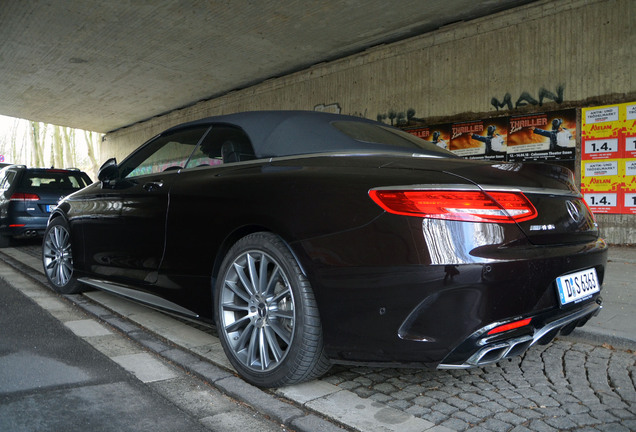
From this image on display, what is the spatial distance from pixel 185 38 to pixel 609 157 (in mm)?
9381

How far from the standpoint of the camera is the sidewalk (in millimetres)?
3383

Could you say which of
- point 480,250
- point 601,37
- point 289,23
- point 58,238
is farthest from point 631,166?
point 58,238

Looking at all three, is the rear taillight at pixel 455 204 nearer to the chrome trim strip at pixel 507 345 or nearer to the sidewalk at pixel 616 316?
the chrome trim strip at pixel 507 345

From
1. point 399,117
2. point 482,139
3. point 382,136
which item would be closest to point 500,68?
point 482,139

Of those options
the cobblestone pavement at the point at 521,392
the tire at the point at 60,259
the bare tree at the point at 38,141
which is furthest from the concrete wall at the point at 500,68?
the bare tree at the point at 38,141

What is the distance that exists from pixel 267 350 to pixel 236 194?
84 centimetres

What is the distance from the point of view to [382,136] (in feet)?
10.3

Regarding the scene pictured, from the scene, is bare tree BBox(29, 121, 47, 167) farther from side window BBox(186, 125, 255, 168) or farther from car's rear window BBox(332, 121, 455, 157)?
car's rear window BBox(332, 121, 455, 157)

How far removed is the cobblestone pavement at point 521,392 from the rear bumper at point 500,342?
0.30m

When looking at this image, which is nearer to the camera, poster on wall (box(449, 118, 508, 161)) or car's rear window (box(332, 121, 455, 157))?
car's rear window (box(332, 121, 455, 157))

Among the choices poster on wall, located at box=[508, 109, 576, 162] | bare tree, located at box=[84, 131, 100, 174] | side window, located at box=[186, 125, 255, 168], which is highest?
bare tree, located at box=[84, 131, 100, 174]

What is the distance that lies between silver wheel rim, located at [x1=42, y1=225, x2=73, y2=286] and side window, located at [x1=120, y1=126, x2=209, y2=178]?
118cm

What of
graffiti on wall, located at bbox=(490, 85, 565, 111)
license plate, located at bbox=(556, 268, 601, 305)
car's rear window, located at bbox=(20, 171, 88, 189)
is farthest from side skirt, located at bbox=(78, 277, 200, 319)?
graffiti on wall, located at bbox=(490, 85, 565, 111)

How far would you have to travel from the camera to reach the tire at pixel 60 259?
4.70 meters
